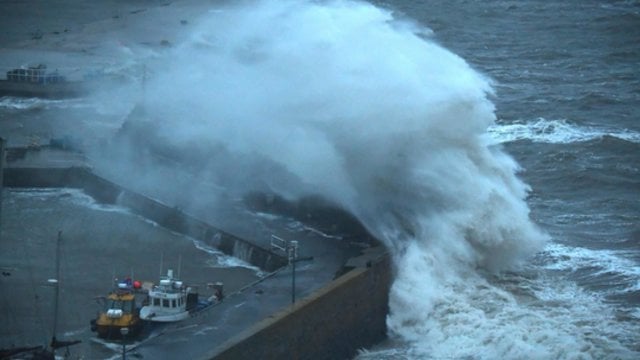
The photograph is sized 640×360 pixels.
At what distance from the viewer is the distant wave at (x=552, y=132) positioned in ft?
103

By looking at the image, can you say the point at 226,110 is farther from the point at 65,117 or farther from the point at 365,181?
the point at 65,117

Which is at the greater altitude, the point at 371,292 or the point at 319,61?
the point at 319,61

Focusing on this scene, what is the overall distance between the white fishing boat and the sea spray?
3.52m

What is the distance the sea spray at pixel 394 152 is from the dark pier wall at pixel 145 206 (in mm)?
1695

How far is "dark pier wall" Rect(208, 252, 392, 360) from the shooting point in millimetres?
16781

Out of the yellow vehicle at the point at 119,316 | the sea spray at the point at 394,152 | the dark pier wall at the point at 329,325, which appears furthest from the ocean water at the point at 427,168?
the yellow vehicle at the point at 119,316

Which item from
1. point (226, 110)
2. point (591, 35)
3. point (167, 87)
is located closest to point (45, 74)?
point (167, 87)

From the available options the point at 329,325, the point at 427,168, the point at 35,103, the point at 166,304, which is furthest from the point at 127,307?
the point at 35,103

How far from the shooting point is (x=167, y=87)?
101 ft

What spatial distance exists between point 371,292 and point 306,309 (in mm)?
1919

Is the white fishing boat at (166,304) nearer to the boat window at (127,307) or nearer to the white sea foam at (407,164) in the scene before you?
the boat window at (127,307)

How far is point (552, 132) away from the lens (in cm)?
3212

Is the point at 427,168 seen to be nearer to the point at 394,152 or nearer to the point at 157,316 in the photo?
the point at 394,152

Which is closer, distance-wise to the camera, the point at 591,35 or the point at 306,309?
the point at 306,309
